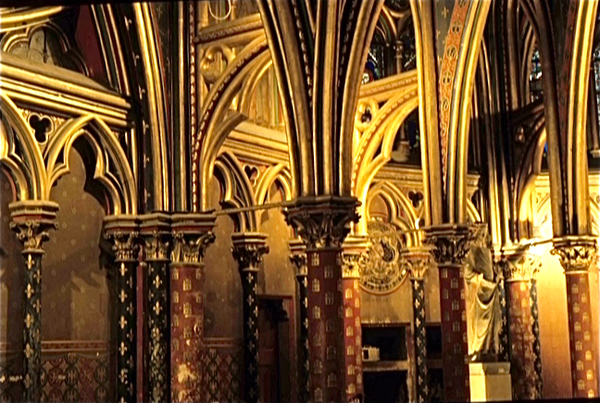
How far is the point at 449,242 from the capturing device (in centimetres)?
1662

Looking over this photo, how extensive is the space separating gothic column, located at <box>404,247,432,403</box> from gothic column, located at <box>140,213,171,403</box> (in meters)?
7.80

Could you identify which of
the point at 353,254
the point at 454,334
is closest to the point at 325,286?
the point at 454,334

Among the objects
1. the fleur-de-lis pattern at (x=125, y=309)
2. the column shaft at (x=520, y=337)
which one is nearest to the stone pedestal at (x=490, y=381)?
the column shaft at (x=520, y=337)

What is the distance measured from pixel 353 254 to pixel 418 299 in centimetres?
294

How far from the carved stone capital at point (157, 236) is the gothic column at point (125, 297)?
273 millimetres

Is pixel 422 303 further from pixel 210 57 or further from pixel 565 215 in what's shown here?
pixel 210 57

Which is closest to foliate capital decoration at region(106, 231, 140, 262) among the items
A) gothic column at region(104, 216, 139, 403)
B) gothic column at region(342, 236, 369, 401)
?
gothic column at region(104, 216, 139, 403)

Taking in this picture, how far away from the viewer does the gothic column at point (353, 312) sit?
18000mm

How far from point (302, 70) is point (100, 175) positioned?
157 inches

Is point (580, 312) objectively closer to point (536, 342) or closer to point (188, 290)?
point (536, 342)

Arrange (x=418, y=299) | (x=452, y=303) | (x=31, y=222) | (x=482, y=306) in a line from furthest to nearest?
(x=418, y=299)
(x=482, y=306)
(x=452, y=303)
(x=31, y=222)

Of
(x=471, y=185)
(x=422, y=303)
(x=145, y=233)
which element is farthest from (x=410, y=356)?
(x=145, y=233)

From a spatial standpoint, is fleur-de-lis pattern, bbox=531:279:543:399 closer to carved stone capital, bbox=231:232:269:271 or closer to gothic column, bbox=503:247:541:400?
gothic column, bbox=503:247:541:400

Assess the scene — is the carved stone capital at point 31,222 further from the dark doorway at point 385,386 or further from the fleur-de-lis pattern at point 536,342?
the fleur-de-lis pattern at point 536,342
